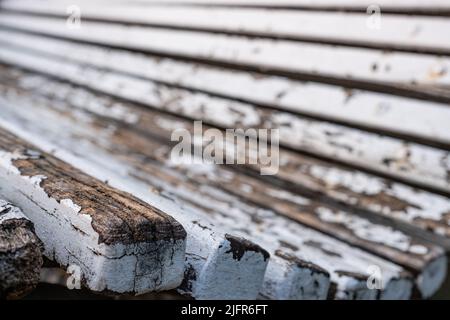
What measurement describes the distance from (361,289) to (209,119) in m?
1.10

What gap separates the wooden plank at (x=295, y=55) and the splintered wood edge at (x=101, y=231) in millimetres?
1036

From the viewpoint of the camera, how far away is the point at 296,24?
190 cm

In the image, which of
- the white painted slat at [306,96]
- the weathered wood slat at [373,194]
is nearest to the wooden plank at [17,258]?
the weathered wood slat at [373,194]

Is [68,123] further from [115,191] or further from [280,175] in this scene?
[115,191]

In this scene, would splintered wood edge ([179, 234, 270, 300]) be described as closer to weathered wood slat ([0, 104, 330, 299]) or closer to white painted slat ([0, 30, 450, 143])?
weathered wood slat ([0, 104, 330, 299])

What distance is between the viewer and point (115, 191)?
0.99 m

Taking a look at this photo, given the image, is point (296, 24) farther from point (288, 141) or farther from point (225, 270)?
point (225, 270)

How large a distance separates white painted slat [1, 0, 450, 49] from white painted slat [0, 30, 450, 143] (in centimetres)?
19

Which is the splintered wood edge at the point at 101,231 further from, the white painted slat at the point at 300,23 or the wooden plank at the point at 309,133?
the white painted slat at the point at 300,23

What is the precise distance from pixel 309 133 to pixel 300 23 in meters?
0.45

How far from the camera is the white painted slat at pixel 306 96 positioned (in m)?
1.51

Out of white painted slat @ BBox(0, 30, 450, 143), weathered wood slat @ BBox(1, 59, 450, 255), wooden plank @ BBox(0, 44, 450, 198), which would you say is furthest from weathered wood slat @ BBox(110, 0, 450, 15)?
weathered wood slat @ BBox(1, 59, 450, 255)

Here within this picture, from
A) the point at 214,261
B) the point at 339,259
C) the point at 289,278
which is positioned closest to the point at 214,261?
the point at 214,261
